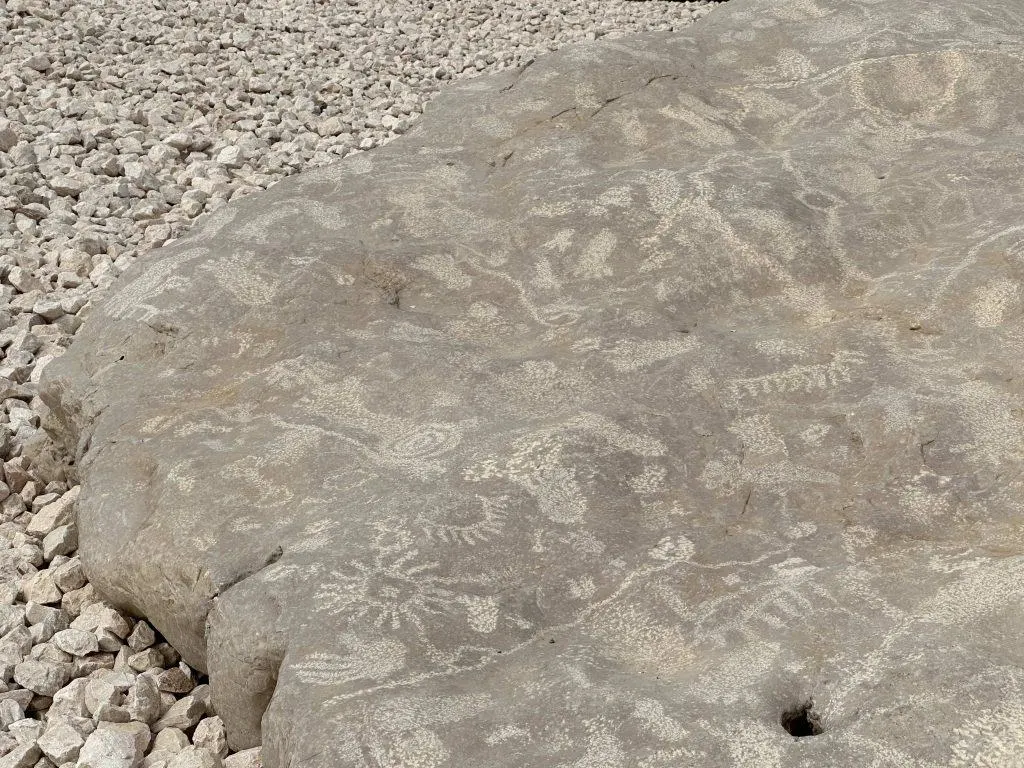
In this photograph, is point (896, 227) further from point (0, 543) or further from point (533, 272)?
point (0, 543)

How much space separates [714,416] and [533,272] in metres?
0.78

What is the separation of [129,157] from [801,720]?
3968 mm

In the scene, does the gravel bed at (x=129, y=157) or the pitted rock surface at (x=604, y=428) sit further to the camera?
the gravel bed at (x=129, y=157)

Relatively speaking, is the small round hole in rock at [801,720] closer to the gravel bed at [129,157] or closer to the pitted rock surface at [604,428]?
the pitted rock surface at [604,428]

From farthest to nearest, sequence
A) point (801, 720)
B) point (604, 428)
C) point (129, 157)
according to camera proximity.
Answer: point (129, 157)
point (604, 428)
point (801, 720)

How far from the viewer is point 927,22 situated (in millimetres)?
4074

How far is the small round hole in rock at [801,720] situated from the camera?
201 cm

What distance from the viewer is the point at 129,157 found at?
5.04 m

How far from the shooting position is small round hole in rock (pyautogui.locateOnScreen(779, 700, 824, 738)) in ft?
6.59

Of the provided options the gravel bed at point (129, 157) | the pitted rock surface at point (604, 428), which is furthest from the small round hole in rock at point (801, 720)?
the gravel bed at point (129, 157)

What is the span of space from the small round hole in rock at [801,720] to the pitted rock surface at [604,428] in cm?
1

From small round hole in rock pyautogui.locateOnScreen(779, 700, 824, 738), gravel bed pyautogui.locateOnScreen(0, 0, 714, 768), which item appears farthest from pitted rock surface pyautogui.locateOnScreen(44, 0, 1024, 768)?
gravel bed pyautogui.locateOnScreen(0, 0, 714, 768)

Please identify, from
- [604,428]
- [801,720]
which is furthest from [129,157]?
[801,720]

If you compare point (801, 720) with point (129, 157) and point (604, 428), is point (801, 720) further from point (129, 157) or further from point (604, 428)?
point (129, 157)
